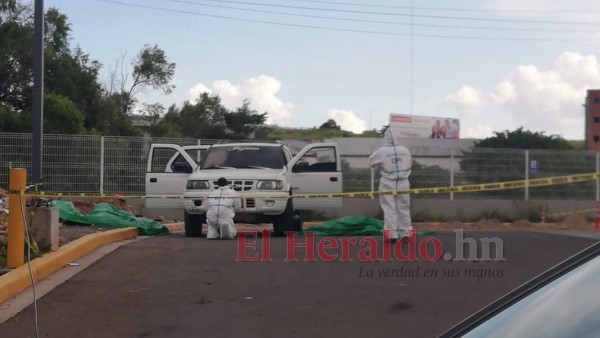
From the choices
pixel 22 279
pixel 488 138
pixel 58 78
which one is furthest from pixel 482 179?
pixel 58 78

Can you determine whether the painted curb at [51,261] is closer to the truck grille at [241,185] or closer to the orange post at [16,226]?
the orange post at [16,226]

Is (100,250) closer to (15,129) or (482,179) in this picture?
(482,179)

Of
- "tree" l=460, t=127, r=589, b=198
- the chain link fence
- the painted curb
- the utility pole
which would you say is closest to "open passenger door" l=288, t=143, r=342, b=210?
the painted curb

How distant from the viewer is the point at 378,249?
10.6 metres

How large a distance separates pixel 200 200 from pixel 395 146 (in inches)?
138

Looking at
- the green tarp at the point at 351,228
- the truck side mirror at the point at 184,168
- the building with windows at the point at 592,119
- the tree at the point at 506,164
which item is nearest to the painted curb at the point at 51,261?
the truck side mirror at the point at 184,168

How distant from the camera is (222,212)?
41.6ft

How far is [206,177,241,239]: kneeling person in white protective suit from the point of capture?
1262 cm

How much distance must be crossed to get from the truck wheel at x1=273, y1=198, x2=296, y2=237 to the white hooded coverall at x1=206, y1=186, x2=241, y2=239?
3.39ft

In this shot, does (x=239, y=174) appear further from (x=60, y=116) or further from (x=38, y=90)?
(x=60, y=116)

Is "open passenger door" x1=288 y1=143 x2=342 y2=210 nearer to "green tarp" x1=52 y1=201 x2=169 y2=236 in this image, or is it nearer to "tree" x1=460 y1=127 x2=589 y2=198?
"green tarp" x1=52 y1=201 x2=169 y2=236

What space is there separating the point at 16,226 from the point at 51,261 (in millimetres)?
617

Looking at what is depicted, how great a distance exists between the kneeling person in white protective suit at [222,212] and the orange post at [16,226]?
4.28m

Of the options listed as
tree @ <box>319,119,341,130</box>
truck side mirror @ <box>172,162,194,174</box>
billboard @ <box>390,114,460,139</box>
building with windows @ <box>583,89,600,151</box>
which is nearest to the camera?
building with windows @ <box>583,89,600,151</box>
